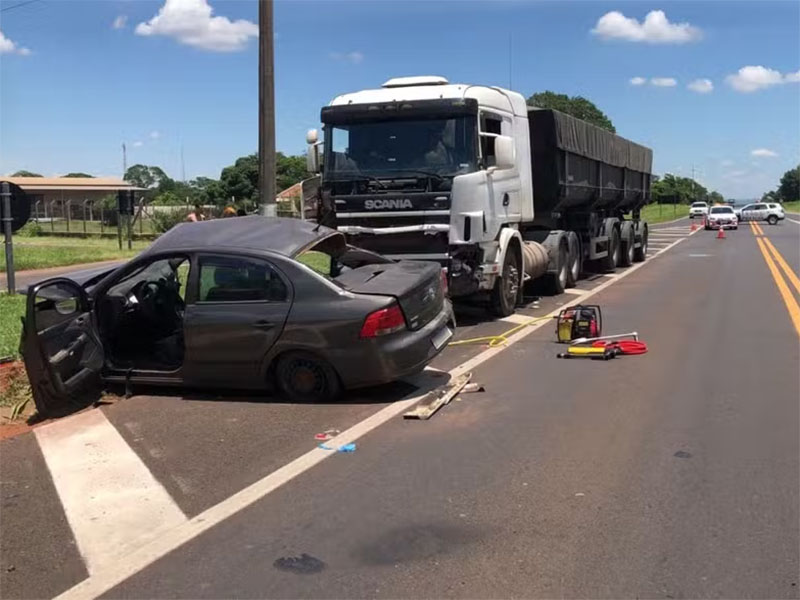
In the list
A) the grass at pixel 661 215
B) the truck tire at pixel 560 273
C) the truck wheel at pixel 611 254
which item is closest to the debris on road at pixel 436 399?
the truck tire at pixel 560 273

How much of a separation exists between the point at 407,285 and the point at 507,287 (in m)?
5.13

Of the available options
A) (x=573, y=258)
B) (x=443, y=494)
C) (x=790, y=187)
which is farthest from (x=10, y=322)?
(x=790, y=187)

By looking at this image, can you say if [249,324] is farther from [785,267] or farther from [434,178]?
[785,267]

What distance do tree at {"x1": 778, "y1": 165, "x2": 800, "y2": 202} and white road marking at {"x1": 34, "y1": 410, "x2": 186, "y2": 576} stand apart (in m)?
175

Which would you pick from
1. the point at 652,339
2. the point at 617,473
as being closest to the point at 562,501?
the point at 617,473

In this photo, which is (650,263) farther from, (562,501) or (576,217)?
(562,501)

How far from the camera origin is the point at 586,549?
399cm

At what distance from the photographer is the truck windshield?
34.7ft

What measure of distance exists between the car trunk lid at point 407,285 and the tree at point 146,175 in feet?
384

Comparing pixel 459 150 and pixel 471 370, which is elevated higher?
pixel 459 150

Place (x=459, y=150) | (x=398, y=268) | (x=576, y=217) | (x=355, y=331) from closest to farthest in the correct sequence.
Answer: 1. (x=355, y=331)
2. (x=398, y=268)
3. (x=459, y=150)
4. (x=576, y=217)

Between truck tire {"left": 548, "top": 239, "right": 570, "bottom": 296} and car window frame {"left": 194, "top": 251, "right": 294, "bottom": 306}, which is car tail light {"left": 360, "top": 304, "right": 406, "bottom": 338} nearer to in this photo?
car window frame {"left": 194, "top": 251, "right": 294, "bottom": 306}

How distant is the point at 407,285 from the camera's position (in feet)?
23.6

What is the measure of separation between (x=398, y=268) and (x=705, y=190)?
190m
